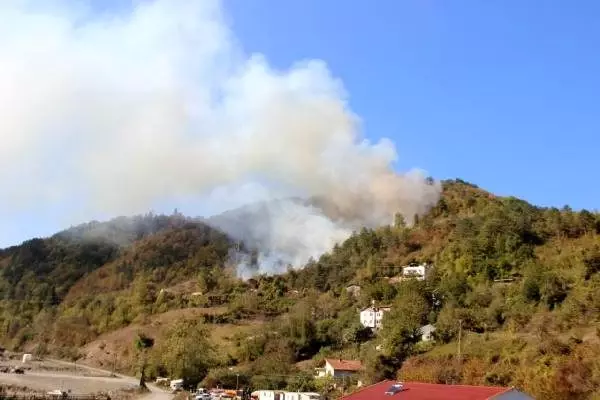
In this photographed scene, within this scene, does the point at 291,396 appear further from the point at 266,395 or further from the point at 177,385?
the point at 177,385

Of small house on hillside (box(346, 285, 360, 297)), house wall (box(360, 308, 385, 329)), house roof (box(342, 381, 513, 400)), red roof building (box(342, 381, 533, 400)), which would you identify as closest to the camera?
red roof building (box(342, 381, 533, 400))

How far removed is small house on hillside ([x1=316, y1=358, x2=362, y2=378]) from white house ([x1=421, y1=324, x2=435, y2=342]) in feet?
21.3

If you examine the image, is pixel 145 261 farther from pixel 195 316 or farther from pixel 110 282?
pixel 195 316

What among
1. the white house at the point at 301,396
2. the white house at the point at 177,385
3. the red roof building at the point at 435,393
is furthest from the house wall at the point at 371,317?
the red roof building at the point at 435,393

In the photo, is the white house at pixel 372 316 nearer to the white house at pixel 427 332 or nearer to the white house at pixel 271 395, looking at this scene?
the white house at pixel 427 332

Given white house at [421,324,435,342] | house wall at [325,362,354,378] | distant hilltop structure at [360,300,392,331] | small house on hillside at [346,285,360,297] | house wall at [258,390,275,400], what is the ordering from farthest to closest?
small house on hillside at [346,285,360,297] < distant hilltop structure at [360,300,392,331] < white house at [421,324,435,342] < house wall at [325,362,354,378] < house wall at [258,390,275,400]

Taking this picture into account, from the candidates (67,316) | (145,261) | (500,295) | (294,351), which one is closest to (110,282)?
(145,261)

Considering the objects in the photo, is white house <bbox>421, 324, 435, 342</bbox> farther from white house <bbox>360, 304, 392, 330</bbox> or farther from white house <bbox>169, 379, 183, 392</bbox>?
A: white house <bbox>169, 379, 183, 392</bbox>

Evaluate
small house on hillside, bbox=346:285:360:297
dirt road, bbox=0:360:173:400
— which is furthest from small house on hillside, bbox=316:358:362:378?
small house on hillside, bbox=346:285:360:297

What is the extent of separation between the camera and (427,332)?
6328cm

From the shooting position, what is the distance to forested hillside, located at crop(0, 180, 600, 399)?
51719mm

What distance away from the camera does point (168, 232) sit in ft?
507

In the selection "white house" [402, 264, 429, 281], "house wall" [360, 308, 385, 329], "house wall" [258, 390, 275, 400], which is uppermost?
"white house" [402, 264, 429, 281]

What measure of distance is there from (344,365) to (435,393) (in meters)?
29.1
